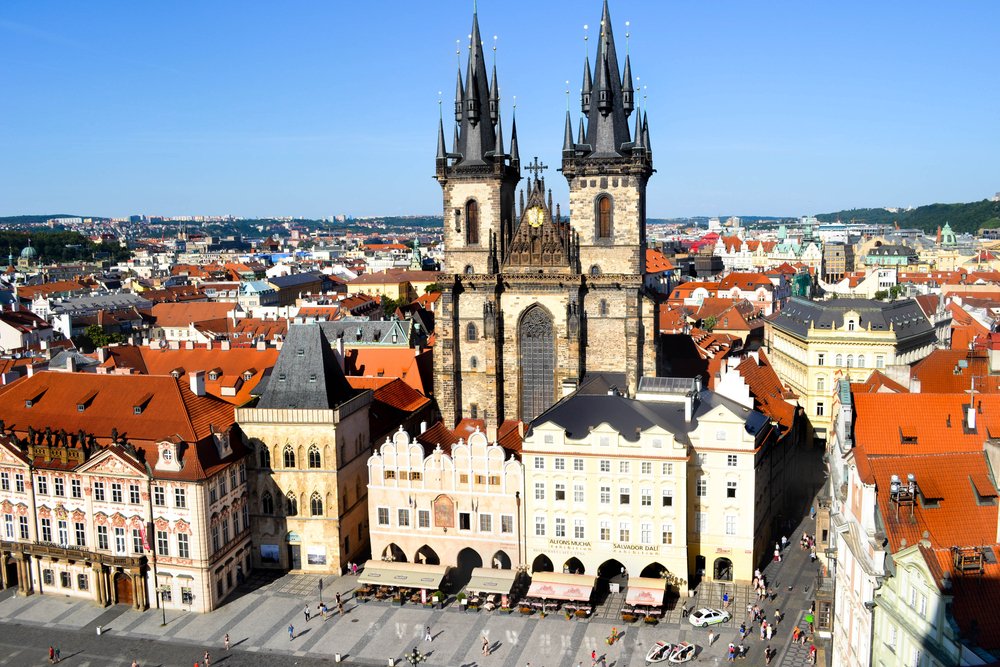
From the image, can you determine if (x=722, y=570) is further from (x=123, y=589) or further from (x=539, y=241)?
(x=123, y=589)

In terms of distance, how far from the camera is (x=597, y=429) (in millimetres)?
62594

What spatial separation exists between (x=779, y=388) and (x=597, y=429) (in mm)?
34341

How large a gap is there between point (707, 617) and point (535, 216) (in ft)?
132

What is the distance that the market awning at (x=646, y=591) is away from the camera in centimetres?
5994

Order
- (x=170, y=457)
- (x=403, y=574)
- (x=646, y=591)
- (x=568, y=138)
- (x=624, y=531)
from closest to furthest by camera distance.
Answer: (x=646, y=591) < (x=170, y=457) < (x=624, y=531) < (x=403, y=574) < (x=568, y=138)


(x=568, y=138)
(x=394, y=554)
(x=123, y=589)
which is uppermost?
(x=568, y=138)

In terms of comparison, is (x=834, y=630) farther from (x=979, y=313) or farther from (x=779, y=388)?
(x=979, y=313)

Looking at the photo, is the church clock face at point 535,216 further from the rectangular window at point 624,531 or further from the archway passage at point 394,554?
the archway passage at point 394,554

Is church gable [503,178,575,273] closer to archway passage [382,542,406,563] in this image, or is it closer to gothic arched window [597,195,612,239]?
gothic arched window [597,195,612,239]

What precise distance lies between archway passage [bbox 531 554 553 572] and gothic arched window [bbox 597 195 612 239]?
103 feet

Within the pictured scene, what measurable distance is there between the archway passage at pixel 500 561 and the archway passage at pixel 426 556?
408 cm


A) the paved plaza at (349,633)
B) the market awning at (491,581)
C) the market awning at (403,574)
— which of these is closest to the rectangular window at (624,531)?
the paved plaza at (349,633)

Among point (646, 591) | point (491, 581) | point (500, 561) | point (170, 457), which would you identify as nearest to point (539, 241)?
point (500, 561)

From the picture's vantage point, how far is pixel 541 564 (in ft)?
217
